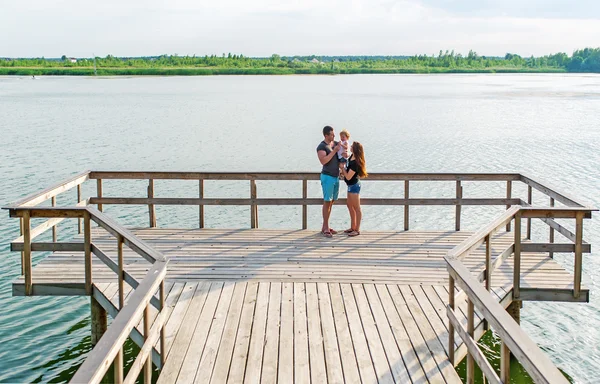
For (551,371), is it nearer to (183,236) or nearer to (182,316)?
(182,316)

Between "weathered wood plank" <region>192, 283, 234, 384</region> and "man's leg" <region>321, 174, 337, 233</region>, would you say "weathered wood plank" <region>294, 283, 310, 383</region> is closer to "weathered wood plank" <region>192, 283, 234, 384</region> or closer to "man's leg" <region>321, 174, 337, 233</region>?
"weathered wood plank" <region>192, 283, 234, 384</region>

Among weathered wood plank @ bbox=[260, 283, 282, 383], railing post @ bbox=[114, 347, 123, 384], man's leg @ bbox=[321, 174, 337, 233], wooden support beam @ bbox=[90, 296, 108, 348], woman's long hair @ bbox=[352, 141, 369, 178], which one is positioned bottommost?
wooden support beam @ bbox=[90, 296, 108, 348]

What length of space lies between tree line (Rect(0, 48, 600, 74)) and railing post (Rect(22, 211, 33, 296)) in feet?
424

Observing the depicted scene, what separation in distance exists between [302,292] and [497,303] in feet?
11.1

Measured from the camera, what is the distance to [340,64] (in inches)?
6353

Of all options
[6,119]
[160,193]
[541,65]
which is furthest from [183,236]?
[541,65]

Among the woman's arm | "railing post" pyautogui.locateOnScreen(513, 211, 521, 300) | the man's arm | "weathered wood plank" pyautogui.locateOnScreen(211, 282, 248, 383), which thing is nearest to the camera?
"weathered wood plank" pyautogui.locateOnScreen(211, 282, 248, 383)

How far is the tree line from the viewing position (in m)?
150

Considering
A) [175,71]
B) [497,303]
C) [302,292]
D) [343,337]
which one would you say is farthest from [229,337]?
[175,71]

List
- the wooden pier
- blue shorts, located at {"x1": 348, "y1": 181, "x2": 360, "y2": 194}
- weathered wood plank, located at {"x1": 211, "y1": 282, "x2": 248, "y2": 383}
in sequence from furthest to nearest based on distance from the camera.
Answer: blue shorts, located at {"x1": 348, "y1": 181, "x2": 360, "y2": 194} < weathered wood plank, located at {"x1": 211, "y1": 282, "x2": 248, "y2": 383} < the wooden pier

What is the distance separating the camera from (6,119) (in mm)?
43250

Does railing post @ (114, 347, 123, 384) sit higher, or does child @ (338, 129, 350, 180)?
child @ (338, 129, 350, 180)

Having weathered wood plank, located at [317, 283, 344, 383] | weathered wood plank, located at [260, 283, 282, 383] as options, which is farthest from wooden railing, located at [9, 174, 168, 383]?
weathered wood plank, located at [317, 283, 344, 383]

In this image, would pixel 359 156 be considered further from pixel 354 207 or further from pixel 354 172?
pixel 354 207
